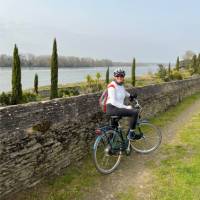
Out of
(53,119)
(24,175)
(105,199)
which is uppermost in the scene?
(53,119)

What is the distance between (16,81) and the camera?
25.8m

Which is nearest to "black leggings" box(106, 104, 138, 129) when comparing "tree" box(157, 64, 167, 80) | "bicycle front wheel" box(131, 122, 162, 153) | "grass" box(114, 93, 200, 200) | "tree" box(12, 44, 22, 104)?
"bicycle front wheel" box(131, 122, 162, 153)

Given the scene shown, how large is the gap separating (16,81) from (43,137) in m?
21.3

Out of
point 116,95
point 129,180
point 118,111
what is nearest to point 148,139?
point 118,111

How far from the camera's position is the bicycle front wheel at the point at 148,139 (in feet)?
22.4

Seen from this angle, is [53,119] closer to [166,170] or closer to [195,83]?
[166,170]

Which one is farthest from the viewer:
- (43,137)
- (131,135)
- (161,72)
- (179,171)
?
(161,72)

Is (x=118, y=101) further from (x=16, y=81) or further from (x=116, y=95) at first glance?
(x=16, y=81)

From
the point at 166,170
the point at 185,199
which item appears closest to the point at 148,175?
the point at 166,170

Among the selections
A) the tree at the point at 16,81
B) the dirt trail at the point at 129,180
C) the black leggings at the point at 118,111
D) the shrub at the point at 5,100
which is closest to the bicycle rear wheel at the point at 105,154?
the dirt trail at the point at 129,180

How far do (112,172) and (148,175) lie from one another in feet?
2.25

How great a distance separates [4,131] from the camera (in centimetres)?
457

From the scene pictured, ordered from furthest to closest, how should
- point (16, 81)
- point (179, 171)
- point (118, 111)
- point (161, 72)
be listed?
point (161, 72) → point (16, 81) → point (118, 111) → point (179, 171)

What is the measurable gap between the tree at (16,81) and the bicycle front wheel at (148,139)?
18783 millimetres
